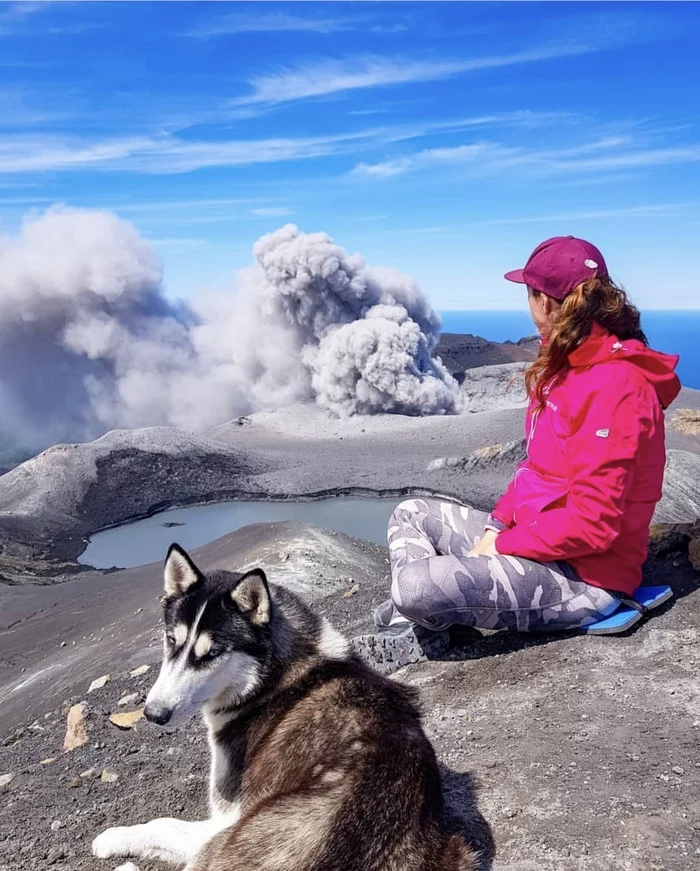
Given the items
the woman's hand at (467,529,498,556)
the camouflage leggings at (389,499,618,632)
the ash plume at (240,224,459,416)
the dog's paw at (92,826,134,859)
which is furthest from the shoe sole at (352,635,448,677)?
the ash plume at (240,224,459,416)

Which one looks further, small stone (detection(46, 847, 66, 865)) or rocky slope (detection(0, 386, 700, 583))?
rocky slope (detection(0, 386, 700, 583))

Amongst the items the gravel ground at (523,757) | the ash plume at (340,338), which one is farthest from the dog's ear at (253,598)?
the ash plume at (340,338)

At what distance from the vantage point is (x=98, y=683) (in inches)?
287

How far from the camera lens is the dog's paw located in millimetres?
3781

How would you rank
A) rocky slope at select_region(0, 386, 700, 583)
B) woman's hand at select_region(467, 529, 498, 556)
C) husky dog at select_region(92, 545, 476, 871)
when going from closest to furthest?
husky dog at select_region(92, 545, 476, 871) < woman's hand at select_region(467, 529, 498, 556) < rocky slope at select_region(0, 386, 700, 583)

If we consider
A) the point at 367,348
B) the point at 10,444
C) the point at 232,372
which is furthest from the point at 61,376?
the point at 367,348

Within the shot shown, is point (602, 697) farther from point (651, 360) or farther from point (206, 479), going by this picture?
point (206, 479)

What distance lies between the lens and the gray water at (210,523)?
1855 centimetres

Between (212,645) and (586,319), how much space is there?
2.62 m

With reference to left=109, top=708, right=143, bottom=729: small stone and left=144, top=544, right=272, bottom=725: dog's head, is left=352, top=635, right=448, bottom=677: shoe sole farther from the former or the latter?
left=109, top=708, right=143, bottom=729: small stone

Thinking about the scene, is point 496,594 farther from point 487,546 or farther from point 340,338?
point 340,338

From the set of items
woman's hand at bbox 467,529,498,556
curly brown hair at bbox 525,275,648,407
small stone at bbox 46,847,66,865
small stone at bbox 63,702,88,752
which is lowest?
small stone at bbox 63,702,88,752

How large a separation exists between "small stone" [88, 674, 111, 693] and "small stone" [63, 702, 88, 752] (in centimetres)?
39

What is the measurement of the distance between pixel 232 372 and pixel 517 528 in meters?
44.3
